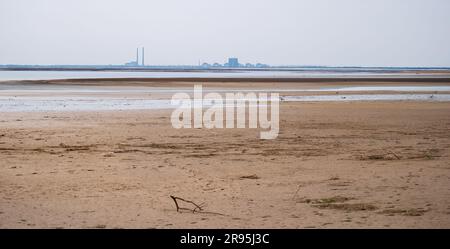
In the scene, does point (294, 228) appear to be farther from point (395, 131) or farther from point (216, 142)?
point (395, 131)

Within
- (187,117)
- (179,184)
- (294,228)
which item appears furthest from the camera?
(187,117)

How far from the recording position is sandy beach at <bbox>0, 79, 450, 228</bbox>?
748 cm

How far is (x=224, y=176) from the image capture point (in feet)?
33.6

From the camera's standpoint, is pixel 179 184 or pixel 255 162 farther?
pixel 255 162

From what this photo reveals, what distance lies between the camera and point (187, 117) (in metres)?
20.6

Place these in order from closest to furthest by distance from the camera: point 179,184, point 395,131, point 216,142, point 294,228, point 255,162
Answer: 1. point 294,228
2. point 179,184
3. point 255,162
4. point 216,142
5. point 395,131

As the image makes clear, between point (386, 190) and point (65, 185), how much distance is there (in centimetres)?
558

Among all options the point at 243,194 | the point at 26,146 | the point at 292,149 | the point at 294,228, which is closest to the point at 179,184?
the point at 243,194

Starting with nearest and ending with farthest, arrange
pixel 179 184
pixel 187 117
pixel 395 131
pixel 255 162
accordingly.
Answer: pixel 179 184 → pixel 255 162 → pixel 395 131 → pixel 187 117

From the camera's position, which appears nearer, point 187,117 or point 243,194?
A: point 243,194

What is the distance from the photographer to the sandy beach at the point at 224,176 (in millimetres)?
7480

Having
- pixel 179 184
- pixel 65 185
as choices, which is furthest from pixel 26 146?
pixel 179 184

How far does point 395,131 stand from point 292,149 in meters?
5.27

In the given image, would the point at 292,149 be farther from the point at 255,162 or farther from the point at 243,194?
the point at 243,194
